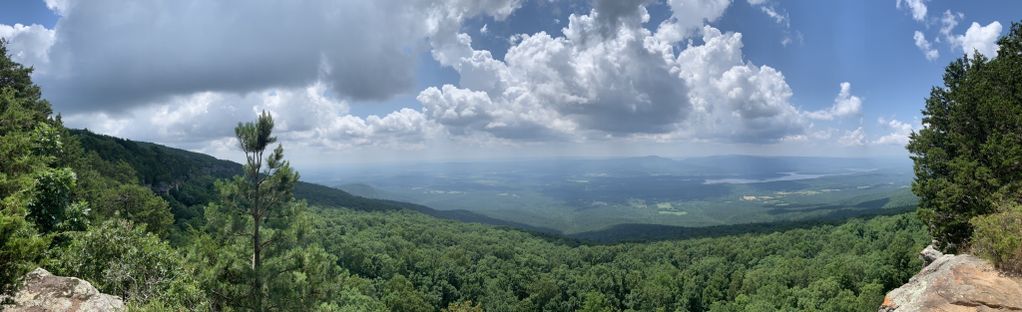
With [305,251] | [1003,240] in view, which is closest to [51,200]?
[305,251]

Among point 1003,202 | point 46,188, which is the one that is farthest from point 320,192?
point 1003,202

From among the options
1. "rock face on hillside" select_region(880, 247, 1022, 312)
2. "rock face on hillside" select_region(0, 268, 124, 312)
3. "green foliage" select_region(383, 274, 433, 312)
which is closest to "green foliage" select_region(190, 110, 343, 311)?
"rock face on hillside" select_region(0, 268, 124, 312)

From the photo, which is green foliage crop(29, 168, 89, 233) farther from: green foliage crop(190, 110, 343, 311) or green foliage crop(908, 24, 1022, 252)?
green foliage crop(908, 24, 1022, 252)

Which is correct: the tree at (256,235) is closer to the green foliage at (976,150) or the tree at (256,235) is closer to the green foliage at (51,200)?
the green foliage at (51,200)

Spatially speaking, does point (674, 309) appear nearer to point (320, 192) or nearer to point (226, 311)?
point (226, 311)

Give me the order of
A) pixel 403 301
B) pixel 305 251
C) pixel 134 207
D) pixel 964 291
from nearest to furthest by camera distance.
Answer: pixel 964 291, pixel 305 251, pixel 134 207, pixel 403 301

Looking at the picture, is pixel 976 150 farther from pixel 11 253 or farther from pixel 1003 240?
pixel 11 253
